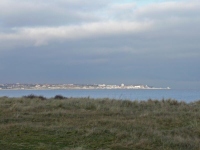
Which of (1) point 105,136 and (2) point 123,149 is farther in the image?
(1) point 105,136

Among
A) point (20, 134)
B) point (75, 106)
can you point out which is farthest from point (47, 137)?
point (75, 106)

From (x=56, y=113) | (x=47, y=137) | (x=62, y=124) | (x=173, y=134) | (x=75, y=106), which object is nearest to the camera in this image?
(x=47, y=137)

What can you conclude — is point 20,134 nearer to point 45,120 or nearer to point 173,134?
point 45,120

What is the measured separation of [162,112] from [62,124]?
6312 mm

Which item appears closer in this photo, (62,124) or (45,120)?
(62,124)

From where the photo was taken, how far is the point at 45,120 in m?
16.1

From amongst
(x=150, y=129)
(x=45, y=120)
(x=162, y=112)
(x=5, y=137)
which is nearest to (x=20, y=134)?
(x=5, y=137)

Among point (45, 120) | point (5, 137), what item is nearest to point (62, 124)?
point (45, 120)

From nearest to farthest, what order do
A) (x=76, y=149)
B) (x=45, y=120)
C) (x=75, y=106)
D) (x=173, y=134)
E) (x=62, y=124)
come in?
(x=76, y=149)
(x=173, y=134)
(x=62, y=124)
(x=45, y=120)
(x=75, y=106)

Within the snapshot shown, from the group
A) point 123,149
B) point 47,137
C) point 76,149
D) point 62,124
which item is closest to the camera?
point 76,149

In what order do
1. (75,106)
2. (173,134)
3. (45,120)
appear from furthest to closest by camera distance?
(75,106) → (45,120) → (173,134)

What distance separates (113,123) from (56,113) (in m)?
4.27

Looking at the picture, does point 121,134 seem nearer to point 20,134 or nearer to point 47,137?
point 47,137

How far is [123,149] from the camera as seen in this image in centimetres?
1110
